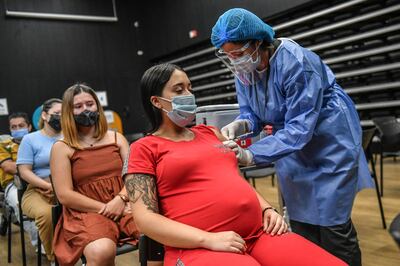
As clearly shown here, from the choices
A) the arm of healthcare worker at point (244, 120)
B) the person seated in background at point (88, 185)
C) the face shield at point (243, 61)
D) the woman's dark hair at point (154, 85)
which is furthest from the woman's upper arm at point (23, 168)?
the face shield at point (243, 61)

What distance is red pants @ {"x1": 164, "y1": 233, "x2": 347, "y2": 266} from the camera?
108 centimetres

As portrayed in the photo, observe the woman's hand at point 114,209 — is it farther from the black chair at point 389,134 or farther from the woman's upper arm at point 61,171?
the black chair at point 389,134

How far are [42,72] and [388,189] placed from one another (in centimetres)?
618

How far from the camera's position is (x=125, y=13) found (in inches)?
318

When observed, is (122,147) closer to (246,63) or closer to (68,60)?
(246,63)

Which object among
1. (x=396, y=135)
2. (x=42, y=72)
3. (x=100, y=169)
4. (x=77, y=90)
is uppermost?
(x=42, y=72)

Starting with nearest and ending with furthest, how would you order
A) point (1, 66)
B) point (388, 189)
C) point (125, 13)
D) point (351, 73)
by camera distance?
point (388, 189)
point (351, 73)
point (1, 66)
point (125, 13)

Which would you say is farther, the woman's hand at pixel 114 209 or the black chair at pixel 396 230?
the woman's hand at pixel 114 209

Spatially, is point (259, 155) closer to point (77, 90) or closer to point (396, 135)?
point (77, 90)

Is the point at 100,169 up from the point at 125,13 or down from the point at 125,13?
down

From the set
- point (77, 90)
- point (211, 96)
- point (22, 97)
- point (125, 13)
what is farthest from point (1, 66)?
point (77, 90)

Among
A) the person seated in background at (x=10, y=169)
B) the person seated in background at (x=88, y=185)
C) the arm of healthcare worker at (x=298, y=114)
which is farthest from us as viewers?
the person seated in background at (x=10, y=169)

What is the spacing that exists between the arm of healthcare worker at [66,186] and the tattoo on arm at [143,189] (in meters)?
0.69

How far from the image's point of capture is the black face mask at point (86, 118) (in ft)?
6.53
